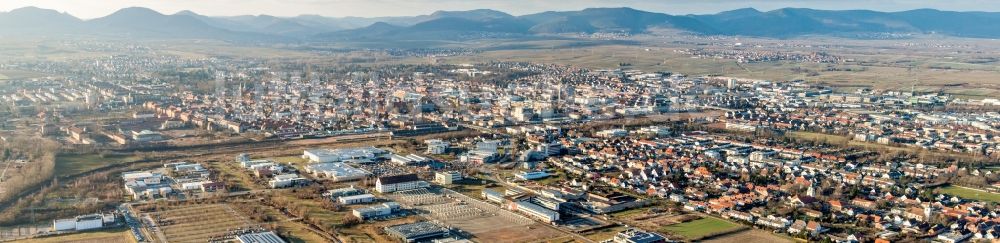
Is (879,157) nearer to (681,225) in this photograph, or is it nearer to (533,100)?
(681,225)

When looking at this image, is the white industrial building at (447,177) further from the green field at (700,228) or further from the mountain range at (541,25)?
the mountain range at (541,25)

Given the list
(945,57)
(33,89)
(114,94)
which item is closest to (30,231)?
(114,94)

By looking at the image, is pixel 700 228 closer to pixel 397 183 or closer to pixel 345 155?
pixel 397 183

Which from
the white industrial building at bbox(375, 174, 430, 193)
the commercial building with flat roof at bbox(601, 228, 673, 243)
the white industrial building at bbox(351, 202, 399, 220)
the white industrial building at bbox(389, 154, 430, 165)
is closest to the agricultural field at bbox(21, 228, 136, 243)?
the white industrial building at bbox(351, 202, 399, 220)

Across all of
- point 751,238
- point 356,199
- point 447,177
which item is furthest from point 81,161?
point 751,238

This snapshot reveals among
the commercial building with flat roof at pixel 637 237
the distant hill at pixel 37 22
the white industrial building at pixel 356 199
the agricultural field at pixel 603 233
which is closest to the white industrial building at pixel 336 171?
the white industrial building at pixel 356 199
